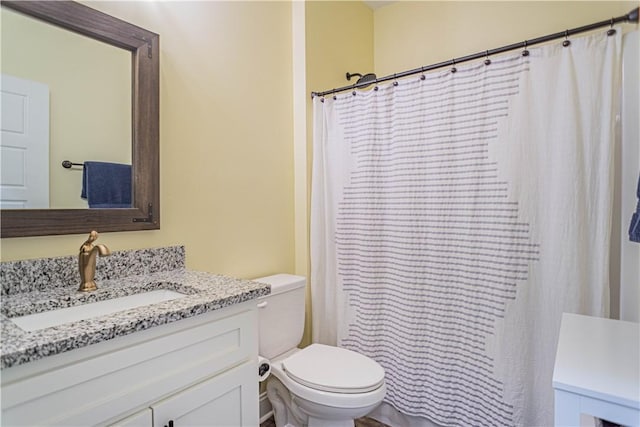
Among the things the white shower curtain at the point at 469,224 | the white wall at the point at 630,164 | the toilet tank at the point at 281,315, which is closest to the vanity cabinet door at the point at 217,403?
the toilet tank at the point at 281,315

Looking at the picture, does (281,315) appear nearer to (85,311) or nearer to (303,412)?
(303,412)

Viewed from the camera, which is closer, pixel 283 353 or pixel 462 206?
pixel 462 206

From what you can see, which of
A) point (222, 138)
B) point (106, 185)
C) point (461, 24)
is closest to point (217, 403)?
point (106, 185)

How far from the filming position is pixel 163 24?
1.39 metres

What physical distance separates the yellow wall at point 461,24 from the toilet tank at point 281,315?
1780mm

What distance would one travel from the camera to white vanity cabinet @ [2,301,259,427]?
2.21 ft

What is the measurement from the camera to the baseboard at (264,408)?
1.79 meters

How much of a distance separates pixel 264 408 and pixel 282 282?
2.38 ft

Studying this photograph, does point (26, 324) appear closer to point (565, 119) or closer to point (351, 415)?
point (351, 415)

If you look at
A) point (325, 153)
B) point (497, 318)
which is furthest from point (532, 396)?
point (325, 153)

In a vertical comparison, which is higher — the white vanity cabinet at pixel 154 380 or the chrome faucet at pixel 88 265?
the chrome faucet at pixel 88 265

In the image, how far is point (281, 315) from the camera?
5.49ft

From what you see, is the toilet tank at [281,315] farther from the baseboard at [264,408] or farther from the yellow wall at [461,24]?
the yellow wall at [461,24]

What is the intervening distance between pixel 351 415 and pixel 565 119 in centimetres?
145
